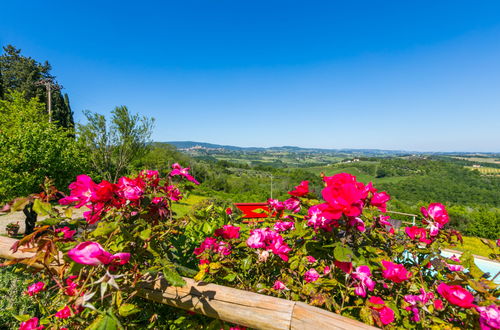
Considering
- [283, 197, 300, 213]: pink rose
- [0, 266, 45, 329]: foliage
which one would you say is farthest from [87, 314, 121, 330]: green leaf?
[0, 266, 45, 329]: foliage

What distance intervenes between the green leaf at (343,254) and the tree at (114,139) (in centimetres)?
1696

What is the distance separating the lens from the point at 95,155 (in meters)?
15.7

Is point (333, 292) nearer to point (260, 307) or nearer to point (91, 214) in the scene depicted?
point (260, 307)

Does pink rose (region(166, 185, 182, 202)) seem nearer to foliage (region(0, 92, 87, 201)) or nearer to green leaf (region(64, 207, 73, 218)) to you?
green leaf (region(64, 207, 73, 218))

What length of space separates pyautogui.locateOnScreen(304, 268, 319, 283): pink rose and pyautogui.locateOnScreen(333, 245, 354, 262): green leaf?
0.39 metres

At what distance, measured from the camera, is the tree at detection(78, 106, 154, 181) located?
15609 millimetres

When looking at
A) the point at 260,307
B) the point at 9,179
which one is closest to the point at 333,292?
the point at 260,307

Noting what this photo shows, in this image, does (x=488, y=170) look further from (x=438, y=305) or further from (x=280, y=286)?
(x=280, y=286)

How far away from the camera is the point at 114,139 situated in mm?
16453

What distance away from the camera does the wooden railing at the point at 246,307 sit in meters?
0.87

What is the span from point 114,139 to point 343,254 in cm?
1857

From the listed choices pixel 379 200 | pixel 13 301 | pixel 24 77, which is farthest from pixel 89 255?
pixel 24 77

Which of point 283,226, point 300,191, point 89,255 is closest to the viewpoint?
point 89,255

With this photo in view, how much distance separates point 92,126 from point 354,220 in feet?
60.6
